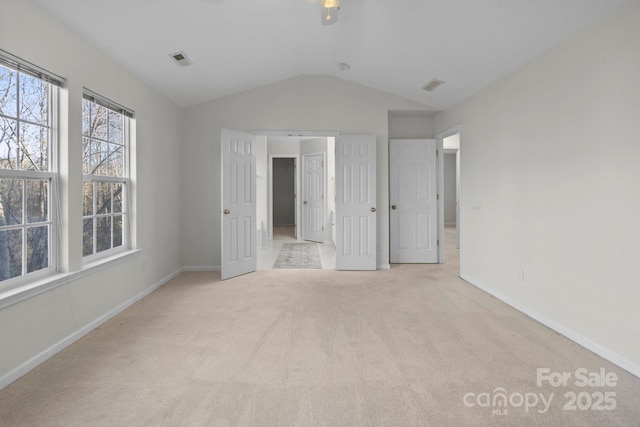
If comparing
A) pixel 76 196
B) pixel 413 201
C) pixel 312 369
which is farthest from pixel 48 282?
pixel 413 201

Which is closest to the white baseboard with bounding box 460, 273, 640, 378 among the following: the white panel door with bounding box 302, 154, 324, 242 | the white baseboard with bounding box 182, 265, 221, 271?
the white baseboard with bounding box 182, 265, 221, 271

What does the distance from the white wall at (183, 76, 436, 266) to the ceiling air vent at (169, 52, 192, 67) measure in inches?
54.0

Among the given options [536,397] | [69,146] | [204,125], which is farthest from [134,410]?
[204,125]

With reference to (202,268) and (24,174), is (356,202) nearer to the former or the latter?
(202,268)

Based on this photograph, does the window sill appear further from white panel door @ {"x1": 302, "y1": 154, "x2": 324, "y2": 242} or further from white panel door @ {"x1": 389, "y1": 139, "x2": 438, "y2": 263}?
white panel door @ {"x1": 302, "y1": 154, "x2": 324, "y2": 242}

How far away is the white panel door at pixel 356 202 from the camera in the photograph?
5.15 m

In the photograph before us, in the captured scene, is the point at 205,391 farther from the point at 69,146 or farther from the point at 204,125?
the point at 204,125

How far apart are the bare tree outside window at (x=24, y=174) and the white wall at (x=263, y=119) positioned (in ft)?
8.51

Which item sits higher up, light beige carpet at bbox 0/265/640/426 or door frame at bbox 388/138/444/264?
door frame at bbox 388/138/444/264

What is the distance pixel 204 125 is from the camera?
5.13 m

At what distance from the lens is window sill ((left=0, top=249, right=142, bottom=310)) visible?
209cm

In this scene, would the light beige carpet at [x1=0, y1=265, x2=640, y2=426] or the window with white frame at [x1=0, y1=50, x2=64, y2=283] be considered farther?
the window with white frame at [x1=0, y1=50, x2=64, y2=283]

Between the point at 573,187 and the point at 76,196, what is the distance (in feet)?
12.9

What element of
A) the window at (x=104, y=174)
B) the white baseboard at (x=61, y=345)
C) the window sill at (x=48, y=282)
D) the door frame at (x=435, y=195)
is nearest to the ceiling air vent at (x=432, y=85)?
the door frame at (x=435, y=195)
